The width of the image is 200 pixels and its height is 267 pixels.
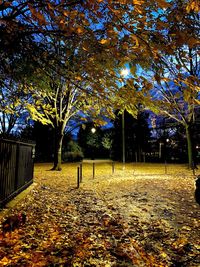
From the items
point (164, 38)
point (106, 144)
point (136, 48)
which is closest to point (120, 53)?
point (136, 48)

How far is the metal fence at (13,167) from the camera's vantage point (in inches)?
241

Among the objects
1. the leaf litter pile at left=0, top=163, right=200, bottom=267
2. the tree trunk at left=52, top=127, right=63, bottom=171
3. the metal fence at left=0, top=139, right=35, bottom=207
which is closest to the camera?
the leaf litter pile at left=0, top=163, right=200, bottom=267

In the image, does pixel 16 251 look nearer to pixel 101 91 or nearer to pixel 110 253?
pixel 110 253

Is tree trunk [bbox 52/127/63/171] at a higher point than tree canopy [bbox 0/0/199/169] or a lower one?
lower

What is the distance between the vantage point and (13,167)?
7168 mm

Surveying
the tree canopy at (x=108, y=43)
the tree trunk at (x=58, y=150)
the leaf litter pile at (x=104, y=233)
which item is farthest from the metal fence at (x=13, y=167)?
the tree trunk at (x=58, y=150)

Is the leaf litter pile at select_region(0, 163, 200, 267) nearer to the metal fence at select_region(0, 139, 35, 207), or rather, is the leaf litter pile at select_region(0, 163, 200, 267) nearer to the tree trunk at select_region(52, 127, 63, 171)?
the metal fence at select_region(0, 139, 35, 207)

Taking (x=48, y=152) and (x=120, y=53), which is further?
(x=48, y=152)

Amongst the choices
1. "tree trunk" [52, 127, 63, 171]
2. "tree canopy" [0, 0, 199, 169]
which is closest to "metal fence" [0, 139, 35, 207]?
"tree canopy" [0, 0, 199, 169]

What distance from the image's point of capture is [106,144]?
42812 millimetres

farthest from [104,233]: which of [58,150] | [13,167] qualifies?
[58,150]

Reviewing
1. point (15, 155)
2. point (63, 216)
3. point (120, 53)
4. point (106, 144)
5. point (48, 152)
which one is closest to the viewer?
point (120, 53)

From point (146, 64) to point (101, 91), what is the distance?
1523mm

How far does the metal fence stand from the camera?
611 cm
